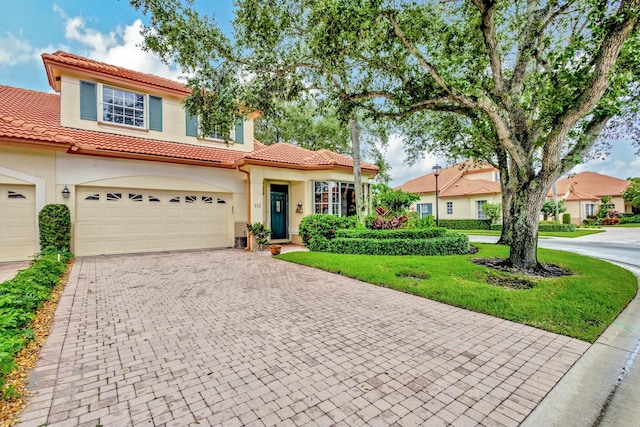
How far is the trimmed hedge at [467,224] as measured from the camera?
25.2m

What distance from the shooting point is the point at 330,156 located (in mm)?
14633

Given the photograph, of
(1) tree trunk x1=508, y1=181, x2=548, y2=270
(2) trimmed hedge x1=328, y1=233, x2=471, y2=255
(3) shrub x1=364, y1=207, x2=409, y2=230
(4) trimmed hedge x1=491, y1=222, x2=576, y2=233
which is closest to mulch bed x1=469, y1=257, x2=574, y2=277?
(1) tree trunk x1=508, y1=181, x2=548, y2=270

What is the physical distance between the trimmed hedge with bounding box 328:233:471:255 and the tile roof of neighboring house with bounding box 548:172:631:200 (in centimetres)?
2741

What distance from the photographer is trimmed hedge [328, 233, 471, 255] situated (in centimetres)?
998

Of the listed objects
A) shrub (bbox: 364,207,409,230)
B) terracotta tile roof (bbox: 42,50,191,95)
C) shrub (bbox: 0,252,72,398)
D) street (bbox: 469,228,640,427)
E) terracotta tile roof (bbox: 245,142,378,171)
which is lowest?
street (bbox: 469,228,640,427)

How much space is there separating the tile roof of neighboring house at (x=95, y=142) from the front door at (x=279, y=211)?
173 cm

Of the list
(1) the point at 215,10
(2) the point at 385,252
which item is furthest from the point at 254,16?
(2) the point at 385,252

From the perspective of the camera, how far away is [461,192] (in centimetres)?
2752

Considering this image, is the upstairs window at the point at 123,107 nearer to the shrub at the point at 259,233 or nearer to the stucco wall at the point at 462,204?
the shrub at the point at 259,233

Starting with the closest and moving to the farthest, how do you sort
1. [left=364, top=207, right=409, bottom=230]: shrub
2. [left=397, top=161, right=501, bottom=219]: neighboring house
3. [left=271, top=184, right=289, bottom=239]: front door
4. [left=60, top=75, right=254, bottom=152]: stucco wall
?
[left=60, top=75, right=254, bottom=152]: stucco wall < [left=364, top=207, right=409, bottom=230]: shrub < [left=271, top=184, right=289, bottom=239]: front door < [left=397, top=161, right=501, bottom=219]: neighboring house

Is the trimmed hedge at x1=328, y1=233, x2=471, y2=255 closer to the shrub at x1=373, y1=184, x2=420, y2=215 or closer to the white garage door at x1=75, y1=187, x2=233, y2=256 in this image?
the shrub at x1=373, y1=184, x2=420, y2=215

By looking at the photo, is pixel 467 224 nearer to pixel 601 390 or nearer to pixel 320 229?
pixel 320 229

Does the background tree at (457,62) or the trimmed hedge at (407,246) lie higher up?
the background tree at (457,62)

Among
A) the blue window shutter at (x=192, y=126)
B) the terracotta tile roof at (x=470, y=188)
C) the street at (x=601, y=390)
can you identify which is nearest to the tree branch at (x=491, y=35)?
the street at (x=601, y=390)
